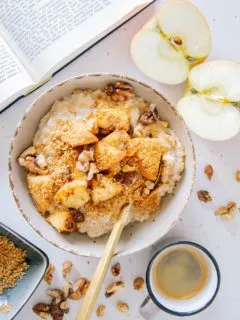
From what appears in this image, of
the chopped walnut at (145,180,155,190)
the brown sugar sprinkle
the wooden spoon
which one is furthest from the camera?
the brown sugar sprinkle

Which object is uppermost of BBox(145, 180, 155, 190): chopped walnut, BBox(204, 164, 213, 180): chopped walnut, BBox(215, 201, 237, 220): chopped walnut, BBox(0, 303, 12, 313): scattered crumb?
BBox(145, 180, 155, 190): chopped walnut

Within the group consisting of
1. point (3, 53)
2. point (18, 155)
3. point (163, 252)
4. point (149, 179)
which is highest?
point (3, 53)

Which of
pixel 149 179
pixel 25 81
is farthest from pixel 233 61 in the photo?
pixel 25 81

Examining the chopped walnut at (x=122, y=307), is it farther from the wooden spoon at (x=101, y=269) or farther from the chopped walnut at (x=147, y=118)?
the chopped walnut at (x=147, y=118)

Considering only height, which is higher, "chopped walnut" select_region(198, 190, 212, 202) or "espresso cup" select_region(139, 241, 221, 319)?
"chopped walnut" select_region(198, 190, 212, 202)

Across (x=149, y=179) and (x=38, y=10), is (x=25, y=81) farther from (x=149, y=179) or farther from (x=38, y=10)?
(x=149, y=179)

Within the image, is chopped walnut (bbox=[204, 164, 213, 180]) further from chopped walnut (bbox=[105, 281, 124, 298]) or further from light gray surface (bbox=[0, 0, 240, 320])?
chopped walnut (bbox=[105, 281, 124, 298])

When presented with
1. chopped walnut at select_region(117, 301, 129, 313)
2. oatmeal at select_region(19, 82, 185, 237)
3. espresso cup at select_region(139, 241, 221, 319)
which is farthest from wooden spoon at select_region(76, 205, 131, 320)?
chopped walnut at select_region(117, 301, 129, 313)

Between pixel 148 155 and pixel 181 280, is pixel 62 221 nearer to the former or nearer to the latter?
pixel 148 155
